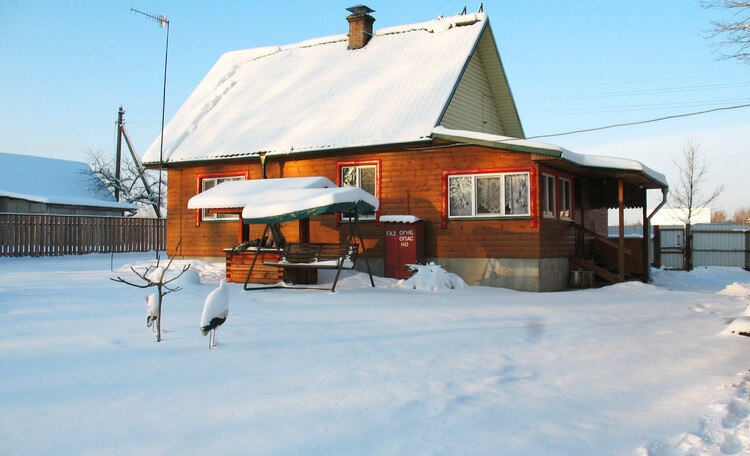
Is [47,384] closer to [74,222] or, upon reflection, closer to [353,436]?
[353,436]

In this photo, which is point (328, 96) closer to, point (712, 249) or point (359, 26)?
point (359, 26)

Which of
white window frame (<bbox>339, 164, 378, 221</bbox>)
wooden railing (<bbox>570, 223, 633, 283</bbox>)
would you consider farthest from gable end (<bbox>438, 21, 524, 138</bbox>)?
wooden railing (<bbox>570, 223, 633, 283</bbox>)

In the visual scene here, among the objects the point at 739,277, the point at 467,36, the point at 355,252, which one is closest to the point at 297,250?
the point at 355,252

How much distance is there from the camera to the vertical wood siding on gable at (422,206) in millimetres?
14750

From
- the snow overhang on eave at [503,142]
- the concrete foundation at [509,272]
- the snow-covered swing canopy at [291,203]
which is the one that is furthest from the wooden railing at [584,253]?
the snow-covered swing canopy at [291,203]

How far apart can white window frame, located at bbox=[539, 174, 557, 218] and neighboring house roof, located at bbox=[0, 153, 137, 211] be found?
27.0 m

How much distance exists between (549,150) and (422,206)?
12.1ft

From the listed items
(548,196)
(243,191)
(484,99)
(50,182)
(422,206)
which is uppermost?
(484,99)

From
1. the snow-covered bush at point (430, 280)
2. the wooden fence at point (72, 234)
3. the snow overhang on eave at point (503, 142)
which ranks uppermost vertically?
the snow overhang on eave at point (503, 142)

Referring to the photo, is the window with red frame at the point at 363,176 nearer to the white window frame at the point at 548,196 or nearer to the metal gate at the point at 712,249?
the white window frame at the point at 548,196

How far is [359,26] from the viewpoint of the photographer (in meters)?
21.4

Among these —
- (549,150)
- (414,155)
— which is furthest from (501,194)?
(414,155)

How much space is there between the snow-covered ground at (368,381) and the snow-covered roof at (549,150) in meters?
4.23

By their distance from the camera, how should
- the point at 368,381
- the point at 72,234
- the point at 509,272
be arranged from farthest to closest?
the point at 72,234, the point at 509,272, the point at 368,381
